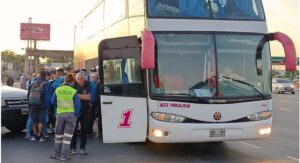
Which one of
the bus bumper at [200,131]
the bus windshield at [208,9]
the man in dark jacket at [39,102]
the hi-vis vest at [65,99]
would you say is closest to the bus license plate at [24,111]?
the man in dark jacket at [39,102]

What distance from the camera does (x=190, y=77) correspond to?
8.55 metres

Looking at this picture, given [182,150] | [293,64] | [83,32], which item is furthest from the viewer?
[83,32]

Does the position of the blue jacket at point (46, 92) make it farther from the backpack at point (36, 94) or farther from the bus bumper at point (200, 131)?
the bus bumper at point (200, 131)

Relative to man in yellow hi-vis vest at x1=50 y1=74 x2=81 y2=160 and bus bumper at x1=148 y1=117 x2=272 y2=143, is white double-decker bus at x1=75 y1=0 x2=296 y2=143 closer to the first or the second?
bus bumper at x1=148 y1=117 x2=272 y2=143

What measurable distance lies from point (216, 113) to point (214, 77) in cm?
64

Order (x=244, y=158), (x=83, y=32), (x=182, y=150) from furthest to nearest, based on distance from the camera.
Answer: (x=83, y=32) → (x=182, y=150) → (x=244, y=158)

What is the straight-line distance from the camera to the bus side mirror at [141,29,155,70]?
7719mm

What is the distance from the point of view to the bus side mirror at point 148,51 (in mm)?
7719

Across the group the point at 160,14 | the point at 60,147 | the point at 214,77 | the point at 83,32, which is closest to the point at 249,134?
the point at 214,77

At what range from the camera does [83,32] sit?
55.9 feet

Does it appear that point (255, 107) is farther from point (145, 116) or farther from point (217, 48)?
point (145, 116)

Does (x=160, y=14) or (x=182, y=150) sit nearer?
(x=160, y=14)

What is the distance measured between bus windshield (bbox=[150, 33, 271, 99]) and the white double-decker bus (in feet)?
0.06

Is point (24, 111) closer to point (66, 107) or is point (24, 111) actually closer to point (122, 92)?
point (66, 107)
